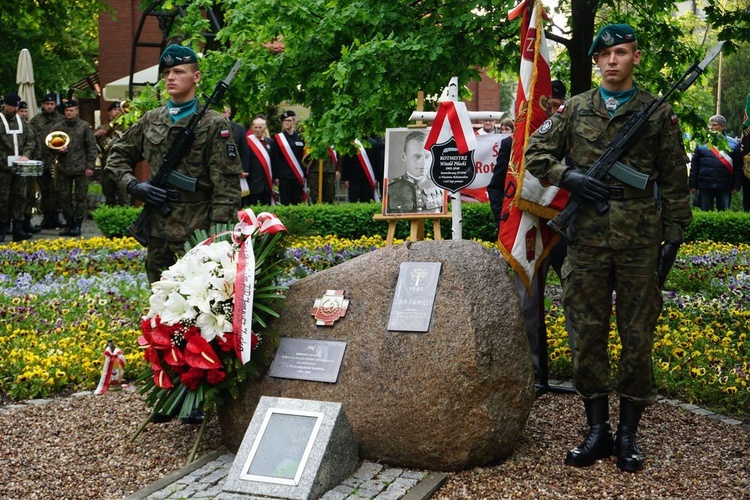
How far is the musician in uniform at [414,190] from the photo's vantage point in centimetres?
984

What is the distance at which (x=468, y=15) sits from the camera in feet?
30.0

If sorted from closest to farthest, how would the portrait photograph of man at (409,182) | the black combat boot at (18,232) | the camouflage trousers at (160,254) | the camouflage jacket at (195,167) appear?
1. the camouflage jacket at (195,167)
2. the camouflage trousers at (160,254)
3. the portrait photograph of man at (409,182)
4. the black combat boot at (18,232)

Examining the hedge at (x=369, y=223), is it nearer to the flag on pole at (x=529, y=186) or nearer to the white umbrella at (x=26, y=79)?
the white umbrella at (x=26, y=79)

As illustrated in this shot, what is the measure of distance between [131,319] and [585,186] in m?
5.01

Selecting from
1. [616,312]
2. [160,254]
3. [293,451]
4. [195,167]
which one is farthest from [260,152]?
[293,451]

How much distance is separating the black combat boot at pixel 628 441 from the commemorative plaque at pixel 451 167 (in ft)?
9.78

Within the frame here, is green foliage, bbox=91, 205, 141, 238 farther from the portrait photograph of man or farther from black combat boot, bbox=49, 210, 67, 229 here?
the portrait photograph of man

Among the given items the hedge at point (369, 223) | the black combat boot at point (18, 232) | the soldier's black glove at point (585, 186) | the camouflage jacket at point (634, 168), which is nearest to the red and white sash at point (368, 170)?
the hedge at point (369, 223)

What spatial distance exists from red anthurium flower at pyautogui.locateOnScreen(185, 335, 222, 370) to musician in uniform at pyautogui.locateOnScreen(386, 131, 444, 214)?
437cm

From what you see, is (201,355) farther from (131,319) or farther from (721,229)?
(721,229)

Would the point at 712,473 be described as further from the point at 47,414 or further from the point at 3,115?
the point at 3,115

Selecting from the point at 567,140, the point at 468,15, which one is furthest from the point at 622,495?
the point at 468,15

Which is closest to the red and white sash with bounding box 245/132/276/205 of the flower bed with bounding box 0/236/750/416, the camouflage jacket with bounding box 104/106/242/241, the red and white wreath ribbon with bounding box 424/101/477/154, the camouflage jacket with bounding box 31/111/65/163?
the camouflage jacket with bounding box 31/111/65/163

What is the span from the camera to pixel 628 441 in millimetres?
5707
